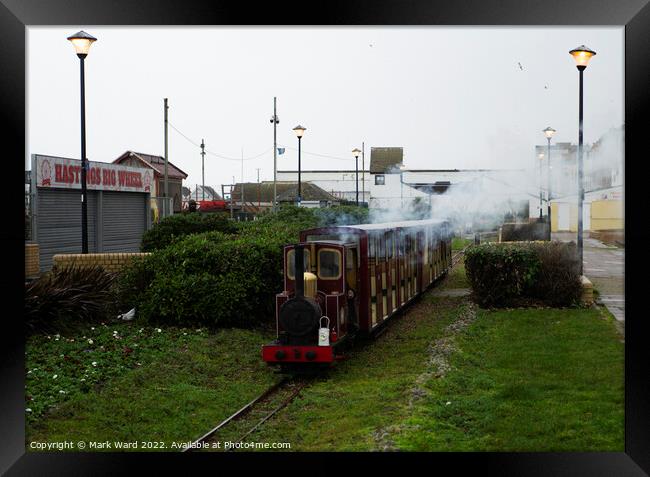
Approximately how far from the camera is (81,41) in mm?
12047

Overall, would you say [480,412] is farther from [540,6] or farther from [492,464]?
[540,6]

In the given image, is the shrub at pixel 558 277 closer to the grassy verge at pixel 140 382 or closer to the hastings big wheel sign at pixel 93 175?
the grassy verge at pixel 140 382

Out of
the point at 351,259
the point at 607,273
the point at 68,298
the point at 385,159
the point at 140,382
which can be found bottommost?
the point at 140,382

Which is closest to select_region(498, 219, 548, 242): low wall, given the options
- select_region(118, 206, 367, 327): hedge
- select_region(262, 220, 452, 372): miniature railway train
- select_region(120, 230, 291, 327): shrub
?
select_region(262, 220, 452, 372): miniature railway train

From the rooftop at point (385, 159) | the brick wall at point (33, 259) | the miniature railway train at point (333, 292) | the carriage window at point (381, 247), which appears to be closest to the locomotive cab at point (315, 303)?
the miniature railway train at point (333, 292)

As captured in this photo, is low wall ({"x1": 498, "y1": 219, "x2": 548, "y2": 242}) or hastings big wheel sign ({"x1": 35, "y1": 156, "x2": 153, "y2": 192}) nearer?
hastings big wheel sign ({"x1": 35, "y1": 156, "x2": 153, "y2": 192})

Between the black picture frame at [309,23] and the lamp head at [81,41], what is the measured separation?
18.2ft

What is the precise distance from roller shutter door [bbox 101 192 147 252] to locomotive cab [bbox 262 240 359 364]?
8742 mm

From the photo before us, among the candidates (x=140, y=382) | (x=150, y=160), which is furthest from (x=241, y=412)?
(x=150, y=160)

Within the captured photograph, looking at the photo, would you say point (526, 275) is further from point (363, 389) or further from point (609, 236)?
point (609, 236)

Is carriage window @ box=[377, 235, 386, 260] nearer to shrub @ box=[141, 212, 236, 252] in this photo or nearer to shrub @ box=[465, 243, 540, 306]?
shrub @ box=[465, 243, 540, 306]

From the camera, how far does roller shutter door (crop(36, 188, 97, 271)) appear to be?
1633 centimetres

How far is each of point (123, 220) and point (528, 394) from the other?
14382mm

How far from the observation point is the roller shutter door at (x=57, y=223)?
53.6ft
